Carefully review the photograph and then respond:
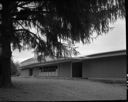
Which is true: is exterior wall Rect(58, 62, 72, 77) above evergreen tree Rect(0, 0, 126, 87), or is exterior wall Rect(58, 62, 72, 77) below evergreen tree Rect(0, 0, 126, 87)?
below

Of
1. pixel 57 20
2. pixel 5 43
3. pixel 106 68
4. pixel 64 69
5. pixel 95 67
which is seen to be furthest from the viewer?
pixel 64 69

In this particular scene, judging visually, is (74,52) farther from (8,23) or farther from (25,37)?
(8,23)

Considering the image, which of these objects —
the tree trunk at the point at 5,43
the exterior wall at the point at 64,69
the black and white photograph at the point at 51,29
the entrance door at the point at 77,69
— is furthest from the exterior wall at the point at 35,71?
the tree trunk at the point at 5,43

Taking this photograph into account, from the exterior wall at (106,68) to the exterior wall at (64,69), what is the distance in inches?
97.0

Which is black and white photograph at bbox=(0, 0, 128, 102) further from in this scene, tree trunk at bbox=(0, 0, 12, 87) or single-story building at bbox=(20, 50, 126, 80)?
single-story building at bbox=(20, 50, 126, 80)

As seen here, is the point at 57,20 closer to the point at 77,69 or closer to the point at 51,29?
the point at 51,29

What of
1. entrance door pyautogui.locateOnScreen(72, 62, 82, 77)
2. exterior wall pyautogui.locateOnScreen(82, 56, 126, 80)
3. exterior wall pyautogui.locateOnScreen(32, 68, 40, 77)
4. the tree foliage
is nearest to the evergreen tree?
the tree foliage

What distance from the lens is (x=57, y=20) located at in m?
10.1

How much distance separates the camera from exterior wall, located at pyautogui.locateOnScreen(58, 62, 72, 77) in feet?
88.0

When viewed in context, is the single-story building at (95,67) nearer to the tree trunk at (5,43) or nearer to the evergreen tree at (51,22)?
the evergreen tree at (51,22)

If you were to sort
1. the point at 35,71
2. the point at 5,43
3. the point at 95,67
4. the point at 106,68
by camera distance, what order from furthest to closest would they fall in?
the point at 35,71 → the point at 95,67 → the point at 106,68 → the point at 5,43

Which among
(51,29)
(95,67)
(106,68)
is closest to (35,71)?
(95,67)

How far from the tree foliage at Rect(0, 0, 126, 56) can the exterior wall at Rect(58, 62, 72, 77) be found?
1260 cm

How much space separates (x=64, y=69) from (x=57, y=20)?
1795cm
